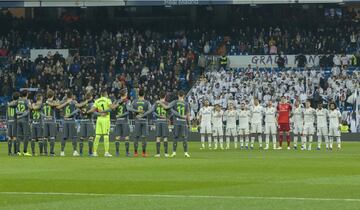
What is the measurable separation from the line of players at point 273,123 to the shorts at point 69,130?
10.9m

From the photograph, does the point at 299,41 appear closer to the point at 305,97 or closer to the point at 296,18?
the point at 296,18

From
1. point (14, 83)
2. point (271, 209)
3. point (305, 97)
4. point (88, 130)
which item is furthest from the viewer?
point (14, 83)

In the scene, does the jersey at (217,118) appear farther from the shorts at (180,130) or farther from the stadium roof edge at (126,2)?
the stadium roof edge at (126,2)

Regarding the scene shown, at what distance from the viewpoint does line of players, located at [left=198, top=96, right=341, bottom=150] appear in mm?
50875

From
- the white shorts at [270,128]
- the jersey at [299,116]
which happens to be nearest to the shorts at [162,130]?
the white shorts at [270,128]

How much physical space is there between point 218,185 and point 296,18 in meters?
51.1

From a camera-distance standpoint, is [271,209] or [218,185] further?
[218,185]

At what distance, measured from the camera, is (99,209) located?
19.9 metres

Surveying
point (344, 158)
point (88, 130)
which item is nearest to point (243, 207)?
point (344, 158)

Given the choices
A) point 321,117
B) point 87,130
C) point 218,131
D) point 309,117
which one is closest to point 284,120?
point 309,117

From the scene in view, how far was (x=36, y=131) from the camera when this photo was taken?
4269 centimetres

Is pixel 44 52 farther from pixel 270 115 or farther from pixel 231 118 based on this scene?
pixel 270 115

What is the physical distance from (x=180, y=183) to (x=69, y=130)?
671 inches

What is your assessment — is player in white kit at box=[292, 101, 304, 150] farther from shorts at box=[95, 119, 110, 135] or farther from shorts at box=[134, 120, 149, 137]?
shorts at box=[95, 119, 110, 135]
